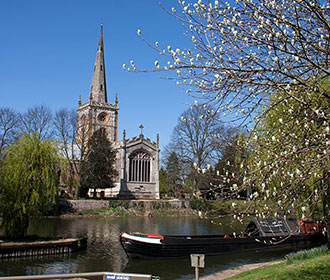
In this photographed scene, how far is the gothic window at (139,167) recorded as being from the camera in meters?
57.1

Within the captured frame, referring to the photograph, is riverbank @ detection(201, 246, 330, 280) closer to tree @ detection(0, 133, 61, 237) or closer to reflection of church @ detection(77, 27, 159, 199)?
tree @ detection(0, 133, 61, 237)

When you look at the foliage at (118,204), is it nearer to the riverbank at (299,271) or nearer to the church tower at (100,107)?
Answer: the church tower at (100,107)

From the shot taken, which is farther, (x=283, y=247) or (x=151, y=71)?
(x=283, y=247)

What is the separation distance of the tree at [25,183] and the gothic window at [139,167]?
4022 centimetres

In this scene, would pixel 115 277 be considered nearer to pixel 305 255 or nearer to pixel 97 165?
pixel 305 255

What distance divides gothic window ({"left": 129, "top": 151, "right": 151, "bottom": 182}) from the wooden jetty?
4115cm

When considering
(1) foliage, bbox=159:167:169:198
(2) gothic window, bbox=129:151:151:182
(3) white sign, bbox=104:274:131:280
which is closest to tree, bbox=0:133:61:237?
(3) white sign, bbox=104:274:131:280

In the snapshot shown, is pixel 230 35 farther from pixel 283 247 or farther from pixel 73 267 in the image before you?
pixel 283 247

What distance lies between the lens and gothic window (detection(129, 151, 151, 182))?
5709cm

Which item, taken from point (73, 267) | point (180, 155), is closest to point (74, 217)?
point (180, 155)

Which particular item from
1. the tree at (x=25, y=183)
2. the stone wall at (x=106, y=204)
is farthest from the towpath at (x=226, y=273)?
the stone wall at (x=106, y=204)

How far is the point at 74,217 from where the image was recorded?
1340 inches

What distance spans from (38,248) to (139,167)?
43.7m

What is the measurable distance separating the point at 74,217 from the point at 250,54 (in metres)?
31.5
